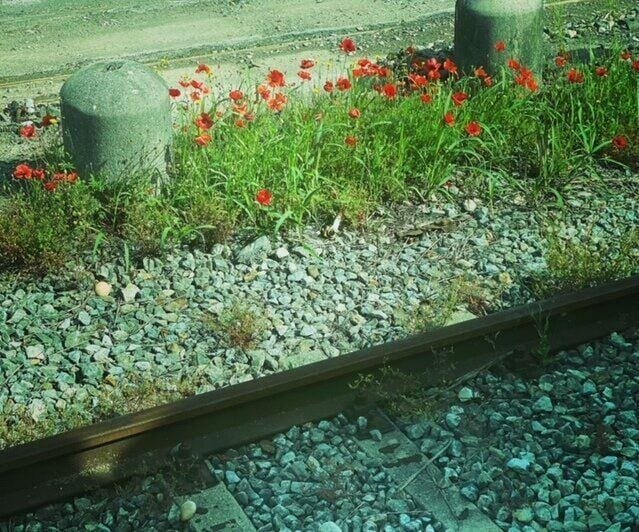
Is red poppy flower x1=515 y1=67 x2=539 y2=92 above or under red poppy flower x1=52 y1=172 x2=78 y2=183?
above

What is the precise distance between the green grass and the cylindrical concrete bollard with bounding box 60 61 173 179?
16 centimetres

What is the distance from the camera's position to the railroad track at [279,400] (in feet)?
12.6

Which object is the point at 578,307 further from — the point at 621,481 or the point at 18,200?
the point at 18,200

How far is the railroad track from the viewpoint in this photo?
12.6 feet

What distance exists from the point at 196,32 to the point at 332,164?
419cm

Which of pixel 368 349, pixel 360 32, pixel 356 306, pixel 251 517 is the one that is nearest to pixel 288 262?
pixel 356 306

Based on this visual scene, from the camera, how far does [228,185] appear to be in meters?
6.04

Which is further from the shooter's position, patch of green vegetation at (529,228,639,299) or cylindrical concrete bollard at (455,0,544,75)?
cylindrical concrete bollard at (455,0,544,75)

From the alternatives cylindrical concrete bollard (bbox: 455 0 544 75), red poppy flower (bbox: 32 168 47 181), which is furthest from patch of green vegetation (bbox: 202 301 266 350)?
cylindrical concrete bollard (bbox: 455 0 544 75)

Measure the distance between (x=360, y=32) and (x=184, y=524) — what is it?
282 inches

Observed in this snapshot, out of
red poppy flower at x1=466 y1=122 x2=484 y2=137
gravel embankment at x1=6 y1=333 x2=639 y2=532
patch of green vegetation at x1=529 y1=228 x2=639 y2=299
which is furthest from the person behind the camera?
red poppy flower at x1=466 y1=122 x2=484 y2=137

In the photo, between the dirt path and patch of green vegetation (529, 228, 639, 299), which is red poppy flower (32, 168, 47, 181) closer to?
patch of green vegetation (529, 228, 639, 299)

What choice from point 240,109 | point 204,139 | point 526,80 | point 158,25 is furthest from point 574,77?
point 158,25

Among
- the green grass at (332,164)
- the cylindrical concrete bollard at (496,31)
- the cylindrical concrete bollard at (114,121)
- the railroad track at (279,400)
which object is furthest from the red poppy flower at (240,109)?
the railroad track at (279,400)
